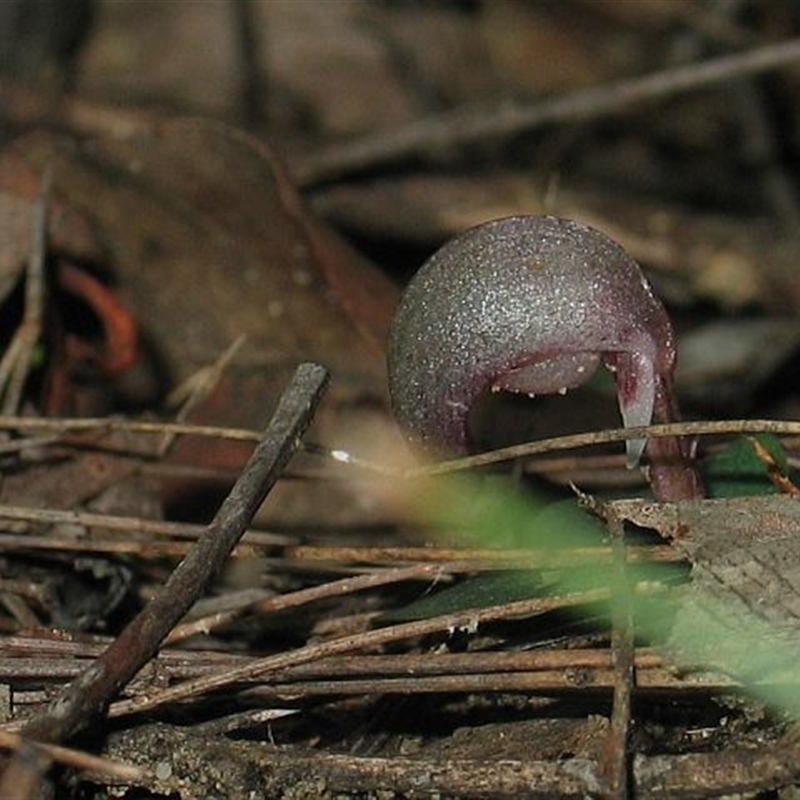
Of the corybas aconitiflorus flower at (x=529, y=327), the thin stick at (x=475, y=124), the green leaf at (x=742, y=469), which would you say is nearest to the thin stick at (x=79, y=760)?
the corybas aconitiflorus flower at (x=529, y=327)

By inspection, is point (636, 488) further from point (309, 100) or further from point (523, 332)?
point (309, 100)

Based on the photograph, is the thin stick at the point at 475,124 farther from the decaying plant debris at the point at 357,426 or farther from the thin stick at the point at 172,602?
the thin stick at the point at 172,602

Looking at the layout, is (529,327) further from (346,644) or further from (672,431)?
(346,644)

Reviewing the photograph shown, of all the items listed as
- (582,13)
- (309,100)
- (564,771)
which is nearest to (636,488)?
(564,771)

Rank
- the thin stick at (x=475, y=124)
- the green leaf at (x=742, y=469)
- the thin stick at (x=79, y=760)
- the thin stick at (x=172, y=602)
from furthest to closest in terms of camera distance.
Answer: the thin stick at (x=475, y=124) < the green leaf at (x=742, y=469) < the thin stick at (x=172, y=602) < the thin stick at (x=79, y=760)

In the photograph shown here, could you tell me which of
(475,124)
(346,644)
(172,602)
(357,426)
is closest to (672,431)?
(346,644)

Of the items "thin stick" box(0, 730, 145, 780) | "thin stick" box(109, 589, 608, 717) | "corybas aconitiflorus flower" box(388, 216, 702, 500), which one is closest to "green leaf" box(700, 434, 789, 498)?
"corybas aconitiflorus flower" box(388, 216, 702, 500)

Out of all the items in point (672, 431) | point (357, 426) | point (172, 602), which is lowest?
point (172, 602)
